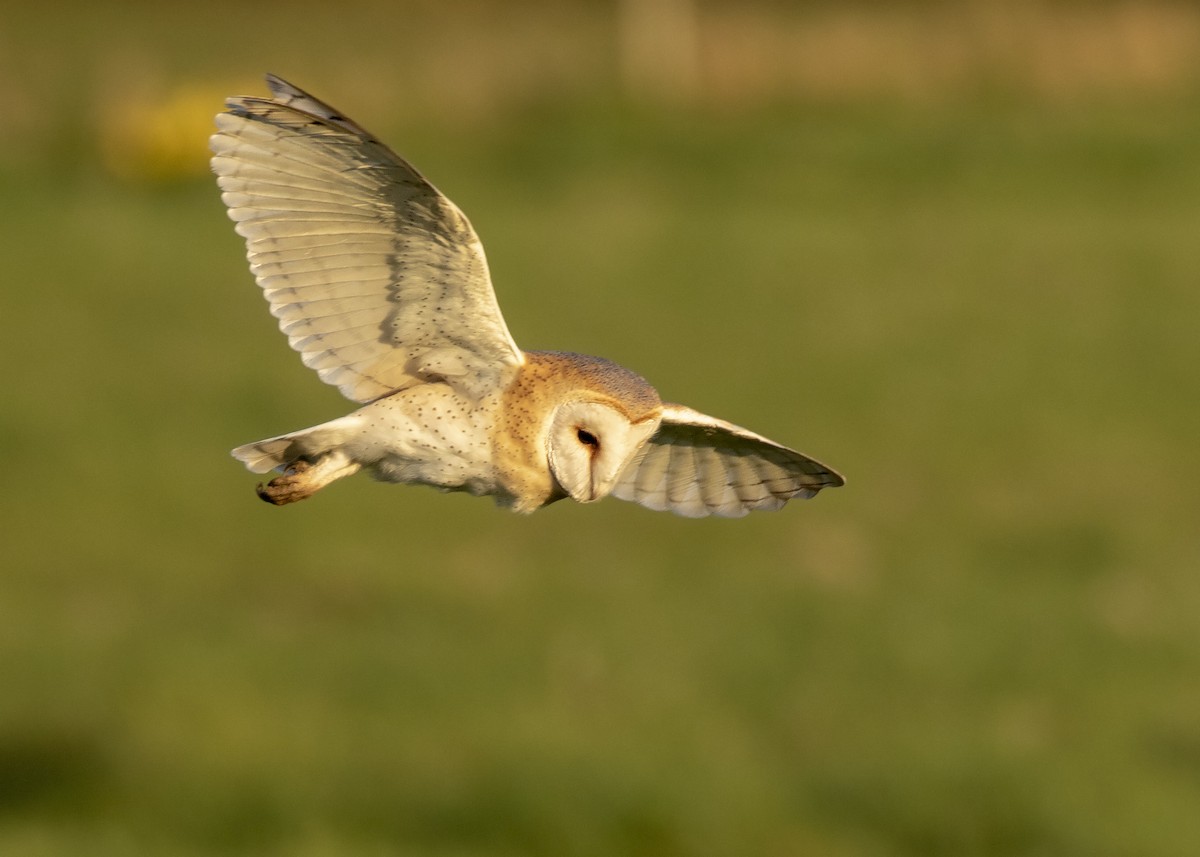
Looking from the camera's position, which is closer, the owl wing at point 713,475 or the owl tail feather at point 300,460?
the owl tail feather at point 300,460

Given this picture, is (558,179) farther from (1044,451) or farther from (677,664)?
(677,664)

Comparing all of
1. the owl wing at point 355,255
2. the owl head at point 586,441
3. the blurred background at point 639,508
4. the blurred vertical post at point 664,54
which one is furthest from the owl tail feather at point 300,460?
the blurred vertical post at point 664,54

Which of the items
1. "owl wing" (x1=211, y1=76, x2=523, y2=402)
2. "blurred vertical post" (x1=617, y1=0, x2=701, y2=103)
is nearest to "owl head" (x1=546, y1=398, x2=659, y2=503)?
"owl wing" (x1=211, y1=76, x2=523, y2=402)

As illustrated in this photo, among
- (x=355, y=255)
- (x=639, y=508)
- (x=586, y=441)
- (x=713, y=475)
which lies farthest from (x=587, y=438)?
(x=639, y=508)

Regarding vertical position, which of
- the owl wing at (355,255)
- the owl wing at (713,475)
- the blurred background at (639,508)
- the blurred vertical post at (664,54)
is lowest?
the blurred background at (639,508)

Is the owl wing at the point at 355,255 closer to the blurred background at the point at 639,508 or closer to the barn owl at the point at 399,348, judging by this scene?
the barn owl at the point at 399,348

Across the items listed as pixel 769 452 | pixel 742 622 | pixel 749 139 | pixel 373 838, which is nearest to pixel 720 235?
pixel 749 139

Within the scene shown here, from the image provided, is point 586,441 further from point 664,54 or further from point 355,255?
point 664,54

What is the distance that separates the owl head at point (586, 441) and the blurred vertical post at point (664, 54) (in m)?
16.1

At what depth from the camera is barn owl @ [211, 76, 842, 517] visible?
144 inches

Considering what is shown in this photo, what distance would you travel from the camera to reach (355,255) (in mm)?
3797

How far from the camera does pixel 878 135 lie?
1942 centimetres

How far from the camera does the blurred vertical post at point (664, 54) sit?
19812mm

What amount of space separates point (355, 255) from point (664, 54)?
54.7 feet
